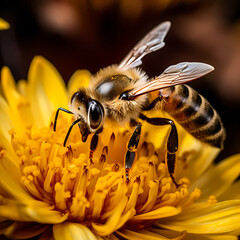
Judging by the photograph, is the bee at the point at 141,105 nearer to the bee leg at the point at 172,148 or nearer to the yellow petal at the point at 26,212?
the bee leg at the point at 172,148

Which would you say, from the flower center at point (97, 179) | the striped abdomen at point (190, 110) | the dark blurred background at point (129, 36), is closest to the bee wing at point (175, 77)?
the striped abdomen at point (190, 110)

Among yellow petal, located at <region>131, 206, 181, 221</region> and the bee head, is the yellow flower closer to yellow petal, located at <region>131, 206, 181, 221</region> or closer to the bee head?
yellow petal, located at <region>131, 206, 181, 221</region>

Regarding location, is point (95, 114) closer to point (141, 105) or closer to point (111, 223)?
point (141, 105)

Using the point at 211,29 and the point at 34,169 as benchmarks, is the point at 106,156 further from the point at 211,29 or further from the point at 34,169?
the point at 211,29

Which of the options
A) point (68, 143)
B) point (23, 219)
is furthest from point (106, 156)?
point (23, 219)

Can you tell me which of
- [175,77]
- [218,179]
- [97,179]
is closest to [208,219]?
[218,179]

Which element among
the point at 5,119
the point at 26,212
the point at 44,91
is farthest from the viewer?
the point at 44,91

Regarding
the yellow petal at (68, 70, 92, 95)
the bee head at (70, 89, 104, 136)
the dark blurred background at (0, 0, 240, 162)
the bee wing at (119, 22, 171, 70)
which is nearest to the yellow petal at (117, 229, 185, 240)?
the bee head at (70, 89, 104, 136)
